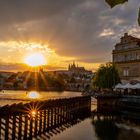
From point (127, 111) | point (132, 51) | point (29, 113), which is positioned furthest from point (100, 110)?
point (29, 113)

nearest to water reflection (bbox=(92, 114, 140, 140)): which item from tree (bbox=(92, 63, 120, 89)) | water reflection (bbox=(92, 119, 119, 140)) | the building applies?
water reflection (bbox=(92, 119, 119, 140))

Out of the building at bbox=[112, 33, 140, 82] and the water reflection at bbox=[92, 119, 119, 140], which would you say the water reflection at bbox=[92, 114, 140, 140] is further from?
the building at bbox=[112, 33, 140, 82]

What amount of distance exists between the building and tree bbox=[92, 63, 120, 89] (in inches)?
184

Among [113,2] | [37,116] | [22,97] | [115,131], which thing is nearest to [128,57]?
[22,97]

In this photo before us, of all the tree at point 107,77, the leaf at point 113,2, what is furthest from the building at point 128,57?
the leaf at point 113,2

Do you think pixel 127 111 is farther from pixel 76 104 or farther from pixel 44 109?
pixel 44 109

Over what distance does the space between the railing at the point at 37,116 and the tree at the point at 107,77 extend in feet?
47.1

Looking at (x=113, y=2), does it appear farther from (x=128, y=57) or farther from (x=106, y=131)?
(x=128, y=57)

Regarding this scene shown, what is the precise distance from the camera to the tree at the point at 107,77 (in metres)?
74.4

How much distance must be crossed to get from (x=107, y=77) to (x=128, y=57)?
9.13m

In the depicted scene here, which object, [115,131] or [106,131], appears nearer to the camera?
[115,131]

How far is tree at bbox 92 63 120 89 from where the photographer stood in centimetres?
7438

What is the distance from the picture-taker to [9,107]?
25281 mm

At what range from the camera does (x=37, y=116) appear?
103ft
